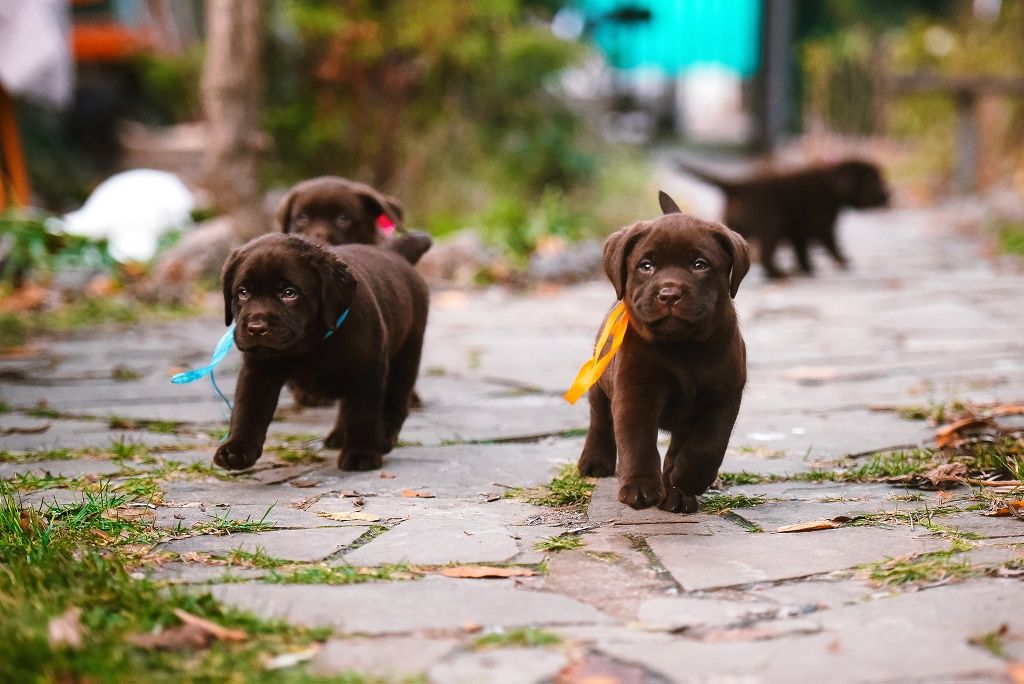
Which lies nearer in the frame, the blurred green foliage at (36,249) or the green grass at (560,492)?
the green grass at (560,492)

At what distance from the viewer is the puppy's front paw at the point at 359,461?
4.23 meters

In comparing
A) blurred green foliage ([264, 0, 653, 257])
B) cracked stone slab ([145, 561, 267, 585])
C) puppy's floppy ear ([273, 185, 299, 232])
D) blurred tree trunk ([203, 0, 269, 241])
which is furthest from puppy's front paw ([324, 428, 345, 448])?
blurred green foliage ([264, 0, 653, 257])

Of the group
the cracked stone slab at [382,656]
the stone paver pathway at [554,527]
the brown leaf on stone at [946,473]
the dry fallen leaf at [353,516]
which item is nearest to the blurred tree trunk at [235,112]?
the stone paver pathway at [554,527]

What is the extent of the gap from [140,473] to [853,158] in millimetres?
7849

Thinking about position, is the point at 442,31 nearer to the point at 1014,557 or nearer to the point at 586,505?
the point at 586,505

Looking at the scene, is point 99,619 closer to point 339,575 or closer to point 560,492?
point 339,575

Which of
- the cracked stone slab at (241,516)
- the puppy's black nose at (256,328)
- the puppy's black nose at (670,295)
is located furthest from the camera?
the puppy's black nose at (256,328)

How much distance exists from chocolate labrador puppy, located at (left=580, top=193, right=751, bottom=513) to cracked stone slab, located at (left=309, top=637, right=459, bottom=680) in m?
1.05

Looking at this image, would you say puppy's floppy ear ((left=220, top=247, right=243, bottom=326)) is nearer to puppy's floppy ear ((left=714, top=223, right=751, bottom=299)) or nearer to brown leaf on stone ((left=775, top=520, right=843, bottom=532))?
puppy's floppy ear ((left=714, top=223, right=751, bottom=299))

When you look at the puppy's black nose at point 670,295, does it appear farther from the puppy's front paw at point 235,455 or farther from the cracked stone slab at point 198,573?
the puppy's front paw at point 235,455

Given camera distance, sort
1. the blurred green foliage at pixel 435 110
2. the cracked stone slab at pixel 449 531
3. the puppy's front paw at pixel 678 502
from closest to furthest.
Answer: the cracked stone slab at pixel 449 531, the puppy's front paw at pixel 678 502, the blurred green foliage at pixel 435 110

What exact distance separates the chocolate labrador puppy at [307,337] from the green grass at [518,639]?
64.4 inches

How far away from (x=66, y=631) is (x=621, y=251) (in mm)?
1814

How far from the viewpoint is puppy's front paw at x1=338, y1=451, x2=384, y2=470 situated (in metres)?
4.23
